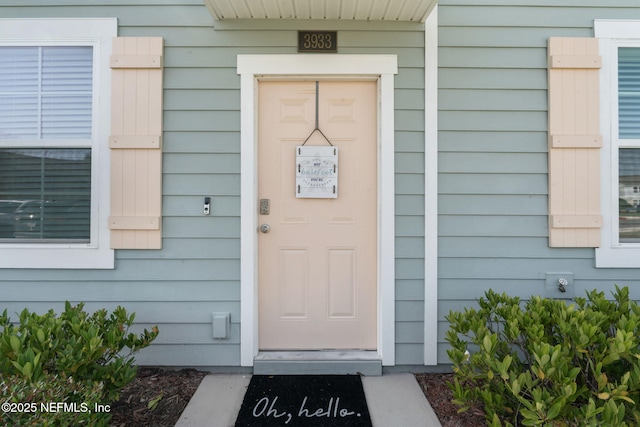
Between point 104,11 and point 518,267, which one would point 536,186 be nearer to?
point 518,267

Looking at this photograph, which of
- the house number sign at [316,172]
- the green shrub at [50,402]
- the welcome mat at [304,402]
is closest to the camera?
the green shrub at [50,402]

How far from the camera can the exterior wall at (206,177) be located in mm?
2645

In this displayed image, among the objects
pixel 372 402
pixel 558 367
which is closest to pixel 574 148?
pixel 558 367

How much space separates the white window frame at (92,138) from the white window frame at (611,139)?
3.26 m

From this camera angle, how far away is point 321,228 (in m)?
2.73

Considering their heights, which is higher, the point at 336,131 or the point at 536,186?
the point at 336,131

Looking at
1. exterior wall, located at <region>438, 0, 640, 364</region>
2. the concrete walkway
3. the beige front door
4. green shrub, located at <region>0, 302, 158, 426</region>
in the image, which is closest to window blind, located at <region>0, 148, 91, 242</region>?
green shrub, located at <region>0, 302, 158, 426</region>

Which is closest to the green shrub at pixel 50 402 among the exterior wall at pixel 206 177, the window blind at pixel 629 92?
the exterior wall at pixel 206 177

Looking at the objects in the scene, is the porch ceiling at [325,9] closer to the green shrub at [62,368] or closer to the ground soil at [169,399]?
the green shrub at [62,368]

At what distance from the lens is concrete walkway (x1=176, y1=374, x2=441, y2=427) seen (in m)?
2.13

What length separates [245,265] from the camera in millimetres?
2635

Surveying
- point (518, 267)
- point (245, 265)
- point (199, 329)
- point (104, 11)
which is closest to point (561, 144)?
point (518, 267)

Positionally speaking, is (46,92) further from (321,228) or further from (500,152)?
(500,152)

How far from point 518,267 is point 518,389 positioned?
3.73 feet
